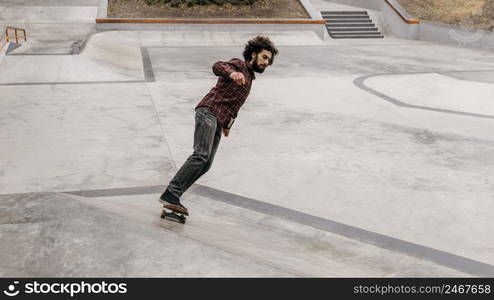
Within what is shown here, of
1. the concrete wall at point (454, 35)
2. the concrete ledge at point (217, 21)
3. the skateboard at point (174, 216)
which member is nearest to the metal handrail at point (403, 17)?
the concrete wall at point (454, 35)

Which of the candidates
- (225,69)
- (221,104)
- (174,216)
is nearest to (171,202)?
(174,216)

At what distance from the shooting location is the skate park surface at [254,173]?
4.28m

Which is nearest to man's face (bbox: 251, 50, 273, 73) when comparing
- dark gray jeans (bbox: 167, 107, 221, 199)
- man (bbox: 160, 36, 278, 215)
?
man (bbox: 160, 36, 278, 215)

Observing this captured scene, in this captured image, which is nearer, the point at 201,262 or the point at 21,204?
the point at 201,262

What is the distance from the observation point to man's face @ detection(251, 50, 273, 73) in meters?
4.96

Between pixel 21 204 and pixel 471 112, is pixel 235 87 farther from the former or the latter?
pixel 471 112

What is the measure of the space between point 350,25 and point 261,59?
22628 mm

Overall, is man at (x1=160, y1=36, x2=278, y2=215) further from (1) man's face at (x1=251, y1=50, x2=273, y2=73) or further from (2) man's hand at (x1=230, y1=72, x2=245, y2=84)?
(2) man's hand at (x1=230, y1=72, x2=245, y2=84)

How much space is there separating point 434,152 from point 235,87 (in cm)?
514

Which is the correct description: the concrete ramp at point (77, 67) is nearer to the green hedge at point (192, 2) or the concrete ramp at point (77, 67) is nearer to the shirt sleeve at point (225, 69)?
the green hedge at point (192, 2)

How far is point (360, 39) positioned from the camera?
2492cm

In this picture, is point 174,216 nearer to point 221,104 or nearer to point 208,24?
point 221,104

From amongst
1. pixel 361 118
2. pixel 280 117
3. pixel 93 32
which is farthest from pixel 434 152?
pixel 93 32

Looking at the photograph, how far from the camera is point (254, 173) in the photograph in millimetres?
7789
